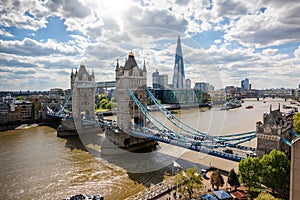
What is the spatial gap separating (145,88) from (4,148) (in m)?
11.5

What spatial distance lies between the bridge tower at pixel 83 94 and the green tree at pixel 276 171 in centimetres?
1746

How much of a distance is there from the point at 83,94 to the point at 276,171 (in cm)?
1936

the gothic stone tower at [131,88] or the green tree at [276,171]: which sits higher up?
the gothic stone tower at [131,88]

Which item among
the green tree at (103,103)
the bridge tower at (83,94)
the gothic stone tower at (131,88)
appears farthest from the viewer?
the green tree at (103,103)

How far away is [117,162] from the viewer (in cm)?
1277

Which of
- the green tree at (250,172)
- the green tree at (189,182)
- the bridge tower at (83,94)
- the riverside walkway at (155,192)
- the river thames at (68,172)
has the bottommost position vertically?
the river thames at (68,172)

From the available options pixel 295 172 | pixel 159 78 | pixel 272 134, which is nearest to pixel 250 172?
pixel 272 134

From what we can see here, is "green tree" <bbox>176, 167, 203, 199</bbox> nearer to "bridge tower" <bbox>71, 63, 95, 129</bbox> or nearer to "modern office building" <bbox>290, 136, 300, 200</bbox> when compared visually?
"modern office building" <bbox>290, 136, 300, 200</bbox>

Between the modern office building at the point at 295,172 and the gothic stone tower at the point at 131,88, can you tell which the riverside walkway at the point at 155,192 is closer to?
the modern office building at the point at 295,172

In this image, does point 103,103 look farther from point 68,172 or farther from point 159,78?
point 68,172

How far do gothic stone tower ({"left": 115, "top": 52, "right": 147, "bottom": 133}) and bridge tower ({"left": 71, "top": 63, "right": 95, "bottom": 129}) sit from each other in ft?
23.7

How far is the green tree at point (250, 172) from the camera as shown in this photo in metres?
7.54

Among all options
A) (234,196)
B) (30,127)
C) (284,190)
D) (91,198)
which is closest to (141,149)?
(91,198)

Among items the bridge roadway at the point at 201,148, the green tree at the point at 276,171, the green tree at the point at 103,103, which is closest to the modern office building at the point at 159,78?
the bridge roadway at the point at 201,148
